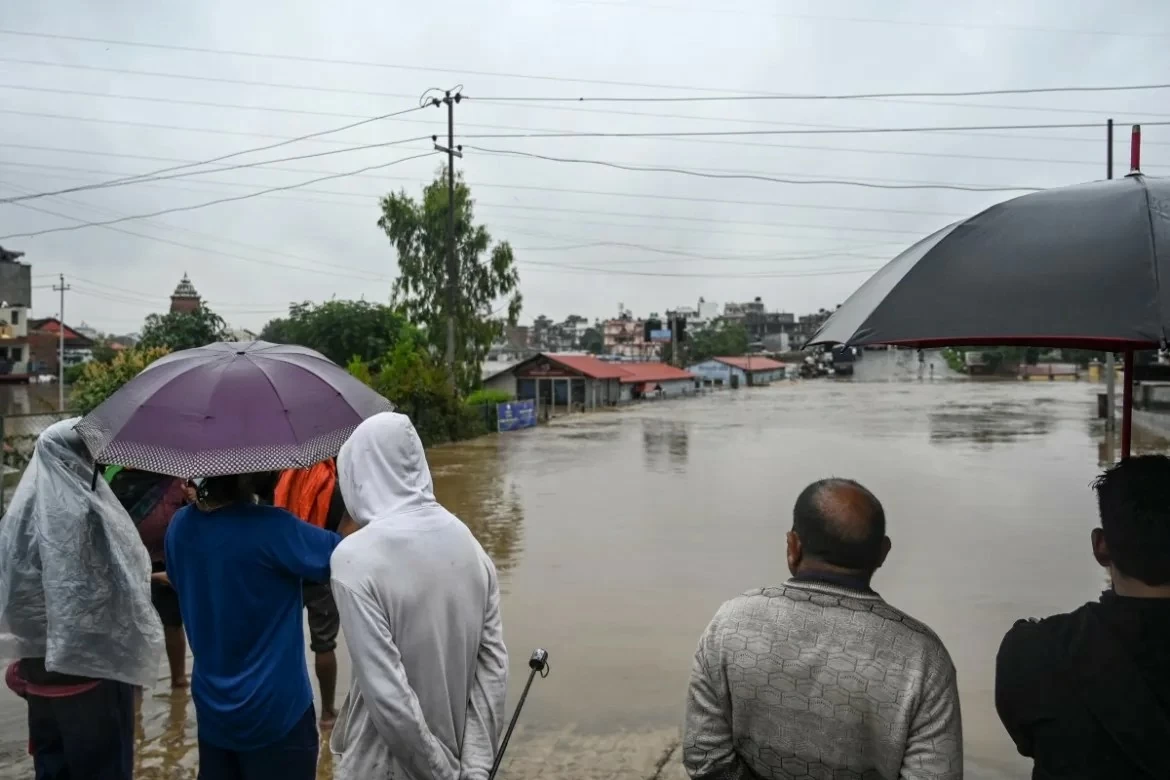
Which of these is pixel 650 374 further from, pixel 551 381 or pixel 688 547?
pixel 688 547

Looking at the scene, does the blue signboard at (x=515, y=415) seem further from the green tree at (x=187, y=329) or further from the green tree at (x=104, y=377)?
the green tree at (x=104, y=377)

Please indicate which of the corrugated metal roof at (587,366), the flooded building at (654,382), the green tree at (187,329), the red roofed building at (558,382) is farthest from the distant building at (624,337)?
the green tree at (187,329)

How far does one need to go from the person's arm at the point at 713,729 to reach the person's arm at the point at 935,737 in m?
0.33

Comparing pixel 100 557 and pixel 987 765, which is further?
pixel 987 765

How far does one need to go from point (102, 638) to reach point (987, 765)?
4091mm

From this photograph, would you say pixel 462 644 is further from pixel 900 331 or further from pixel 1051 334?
pixel 1051 334

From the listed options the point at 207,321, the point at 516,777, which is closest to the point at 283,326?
the point at 207,321

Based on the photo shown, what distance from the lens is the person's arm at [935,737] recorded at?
1.78 meters

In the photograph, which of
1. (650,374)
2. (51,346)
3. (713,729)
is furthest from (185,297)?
(713,729)

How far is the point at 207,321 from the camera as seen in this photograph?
36969mm

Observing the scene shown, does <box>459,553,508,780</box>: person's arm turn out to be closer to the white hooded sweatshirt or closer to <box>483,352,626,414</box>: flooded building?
the white hooded sweatshirt

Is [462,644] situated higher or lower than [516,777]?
higher

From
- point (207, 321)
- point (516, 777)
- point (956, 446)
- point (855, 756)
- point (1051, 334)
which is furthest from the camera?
point (207, 321)

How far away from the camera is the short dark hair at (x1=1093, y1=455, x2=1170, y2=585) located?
1.75m
